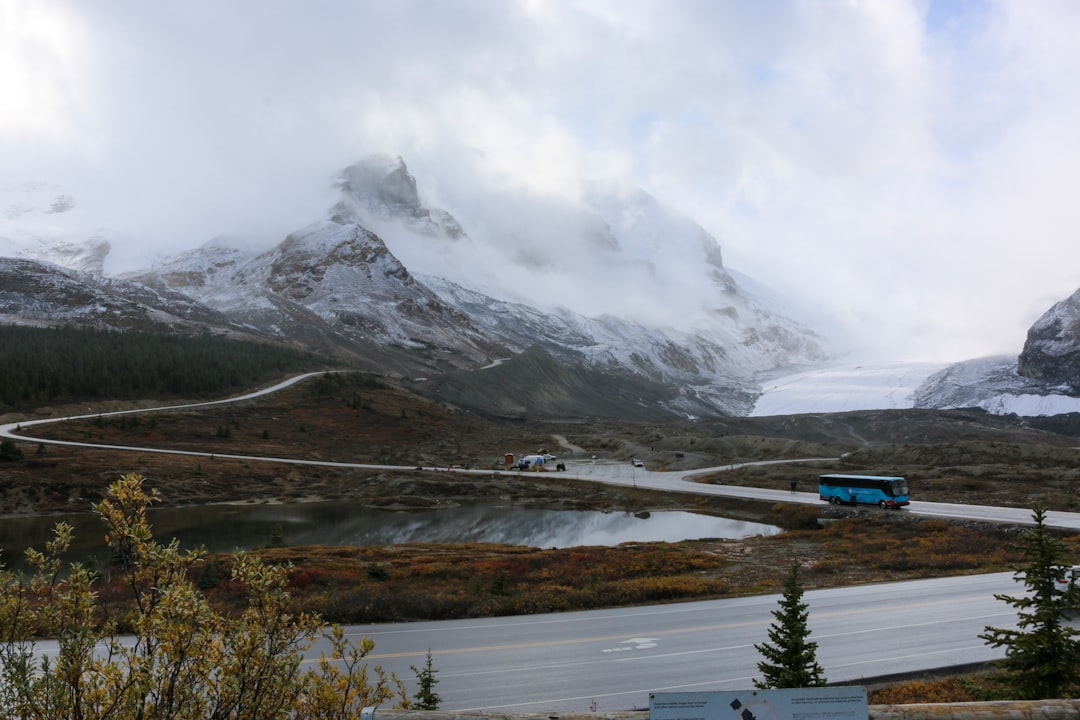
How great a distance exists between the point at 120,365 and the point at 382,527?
307 ft

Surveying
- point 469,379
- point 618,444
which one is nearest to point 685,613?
point 618,444

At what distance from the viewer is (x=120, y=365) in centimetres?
13000

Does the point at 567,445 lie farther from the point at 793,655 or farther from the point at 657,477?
the point at 793,655

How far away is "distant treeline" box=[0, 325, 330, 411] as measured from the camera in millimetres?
115000

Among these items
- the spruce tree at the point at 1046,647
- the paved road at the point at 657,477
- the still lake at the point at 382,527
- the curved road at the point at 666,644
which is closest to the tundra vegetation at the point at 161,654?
the curved road at the point at 666,644

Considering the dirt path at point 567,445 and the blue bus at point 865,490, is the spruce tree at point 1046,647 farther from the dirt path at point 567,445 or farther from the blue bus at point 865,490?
the dirt path at point 567,445

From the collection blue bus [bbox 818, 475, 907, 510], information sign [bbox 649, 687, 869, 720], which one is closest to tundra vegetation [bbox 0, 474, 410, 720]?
information sign [bbox 649, 687, 869, 720]

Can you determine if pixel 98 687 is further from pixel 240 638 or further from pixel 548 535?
pixel 548 535

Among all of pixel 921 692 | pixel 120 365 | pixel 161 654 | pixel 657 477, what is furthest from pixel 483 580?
pixel 120 365

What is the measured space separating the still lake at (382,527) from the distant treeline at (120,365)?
58.0m

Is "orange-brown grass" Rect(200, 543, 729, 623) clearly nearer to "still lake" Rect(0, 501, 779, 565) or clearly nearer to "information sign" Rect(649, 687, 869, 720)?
"still lake" Rect(0, 501, 779, 565)

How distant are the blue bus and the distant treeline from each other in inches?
4634

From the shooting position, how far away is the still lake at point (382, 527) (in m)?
56.3

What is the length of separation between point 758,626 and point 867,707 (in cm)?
1618
